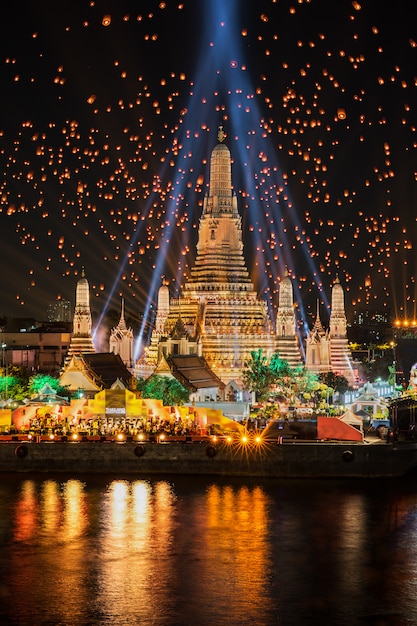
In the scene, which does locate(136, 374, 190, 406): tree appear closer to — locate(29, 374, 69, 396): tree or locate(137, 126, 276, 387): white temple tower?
locate(29, 374, 69, 396): tree

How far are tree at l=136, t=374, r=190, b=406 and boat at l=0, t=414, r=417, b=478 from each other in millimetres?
13369

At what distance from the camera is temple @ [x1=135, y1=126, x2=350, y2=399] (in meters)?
84.9

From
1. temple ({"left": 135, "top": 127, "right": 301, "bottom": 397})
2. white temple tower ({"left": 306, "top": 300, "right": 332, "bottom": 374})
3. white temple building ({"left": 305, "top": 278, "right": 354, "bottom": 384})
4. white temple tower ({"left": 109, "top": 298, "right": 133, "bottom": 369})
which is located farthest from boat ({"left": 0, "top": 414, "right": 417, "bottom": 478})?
white temple tower ({"left": 109, "top": 298, "right": 133, "bottom": 369})

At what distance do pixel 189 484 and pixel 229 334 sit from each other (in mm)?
32348

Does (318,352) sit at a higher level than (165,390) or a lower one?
higher

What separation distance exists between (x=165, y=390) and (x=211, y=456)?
53.7ft

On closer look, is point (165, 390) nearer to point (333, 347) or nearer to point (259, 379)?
point (259, 379)

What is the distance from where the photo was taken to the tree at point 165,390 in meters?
71.4

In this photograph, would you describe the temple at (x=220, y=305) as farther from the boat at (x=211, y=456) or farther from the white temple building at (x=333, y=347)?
the boat at (x=211, y=456)

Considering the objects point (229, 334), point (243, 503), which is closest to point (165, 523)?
point (243, 503)

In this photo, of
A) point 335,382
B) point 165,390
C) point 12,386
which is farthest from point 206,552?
point 335,382

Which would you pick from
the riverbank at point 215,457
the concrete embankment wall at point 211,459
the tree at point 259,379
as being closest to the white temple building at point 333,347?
the tree at point 259,379

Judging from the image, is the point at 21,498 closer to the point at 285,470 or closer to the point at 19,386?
the point at 285,470

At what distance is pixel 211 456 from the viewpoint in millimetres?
56250
